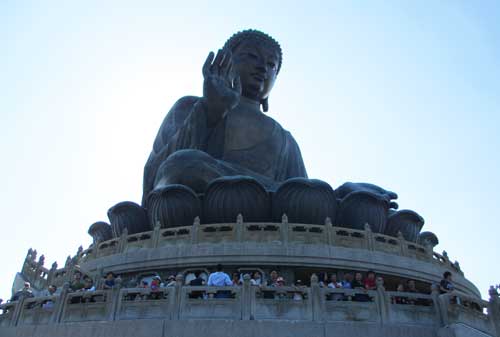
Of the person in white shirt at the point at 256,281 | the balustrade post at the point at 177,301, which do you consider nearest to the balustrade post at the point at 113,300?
the balustrade post at the point at 177,301

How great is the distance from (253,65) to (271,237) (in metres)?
9.57

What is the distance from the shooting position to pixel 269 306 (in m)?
6.96

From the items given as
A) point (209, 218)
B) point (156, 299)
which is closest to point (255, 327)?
point (156, 299)

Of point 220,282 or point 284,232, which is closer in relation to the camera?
point 220,282

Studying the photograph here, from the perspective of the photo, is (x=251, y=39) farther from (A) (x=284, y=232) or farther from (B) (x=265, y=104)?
(A) (x=284, y=232)

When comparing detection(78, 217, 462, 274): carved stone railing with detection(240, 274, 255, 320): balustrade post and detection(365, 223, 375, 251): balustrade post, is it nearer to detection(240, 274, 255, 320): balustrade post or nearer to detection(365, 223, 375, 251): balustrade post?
detection(365, 223, 375, 251): balustrade post

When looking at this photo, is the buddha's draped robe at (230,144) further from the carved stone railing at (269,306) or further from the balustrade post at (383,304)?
the balustrade post at (383,304)

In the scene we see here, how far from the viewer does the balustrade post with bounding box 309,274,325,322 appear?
6.89 m

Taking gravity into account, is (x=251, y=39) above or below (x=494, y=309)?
above

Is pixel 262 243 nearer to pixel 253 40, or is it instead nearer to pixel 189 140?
pixel 189 140

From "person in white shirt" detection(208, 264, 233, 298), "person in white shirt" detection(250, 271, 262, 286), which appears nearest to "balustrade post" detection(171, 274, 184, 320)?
"person in white shirt" detection(208, 264, 233, 298)

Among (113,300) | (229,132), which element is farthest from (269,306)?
(229,132)

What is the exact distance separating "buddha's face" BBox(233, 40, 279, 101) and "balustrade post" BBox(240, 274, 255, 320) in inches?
489

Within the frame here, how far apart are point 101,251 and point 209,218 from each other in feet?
8.31
